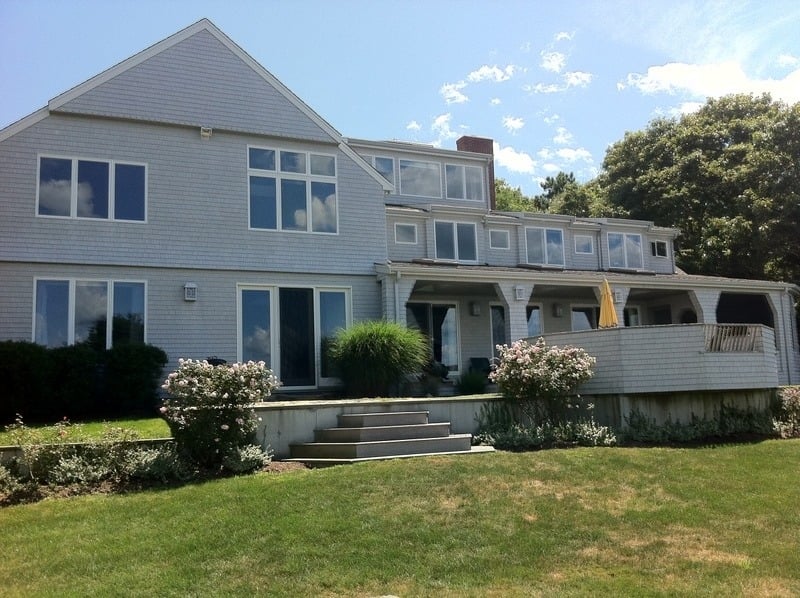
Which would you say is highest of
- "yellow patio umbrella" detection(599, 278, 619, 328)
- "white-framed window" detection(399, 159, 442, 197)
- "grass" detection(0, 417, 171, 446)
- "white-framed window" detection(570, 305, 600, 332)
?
"white-framed window" detection(399, 159, 442, 197)

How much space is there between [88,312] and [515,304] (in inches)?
380

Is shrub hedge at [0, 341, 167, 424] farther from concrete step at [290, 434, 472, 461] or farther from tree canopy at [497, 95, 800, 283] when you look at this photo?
tree canopy at [497, 95, 800, 283]

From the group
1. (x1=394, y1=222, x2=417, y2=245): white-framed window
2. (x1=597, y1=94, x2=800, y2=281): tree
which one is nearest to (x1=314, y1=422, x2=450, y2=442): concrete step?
(x1=394, y1=222, x2=417, y2=245): white-framed window

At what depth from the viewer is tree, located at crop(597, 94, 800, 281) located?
2645cm

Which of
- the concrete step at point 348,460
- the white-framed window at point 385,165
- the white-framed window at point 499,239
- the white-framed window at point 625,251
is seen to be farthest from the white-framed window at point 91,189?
the white-framed window at point 625,251

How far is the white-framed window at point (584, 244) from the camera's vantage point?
21844 millimetres

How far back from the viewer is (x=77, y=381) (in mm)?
12703

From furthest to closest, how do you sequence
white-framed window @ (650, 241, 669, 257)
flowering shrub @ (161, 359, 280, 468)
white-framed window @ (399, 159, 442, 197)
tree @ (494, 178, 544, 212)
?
1. tree @ (494, 178, 544, 212)
2. white-framed window @ (650, 241, 669, 257)
3. white-framed window @ (399, 159, 442, 197)
4. flowering shrub @ (161, 359, 280, 468)

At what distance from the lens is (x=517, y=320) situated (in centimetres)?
1720

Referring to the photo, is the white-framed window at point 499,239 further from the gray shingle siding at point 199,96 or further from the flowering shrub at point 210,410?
the flowering shrub at point 210,410

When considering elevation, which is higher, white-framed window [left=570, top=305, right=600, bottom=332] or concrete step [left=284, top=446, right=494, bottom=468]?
white-framed window [left=570, top=305, right=600, bottom=332]

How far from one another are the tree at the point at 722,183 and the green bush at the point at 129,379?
900 inches

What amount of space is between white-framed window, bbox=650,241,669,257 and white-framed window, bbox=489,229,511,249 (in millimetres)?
6142

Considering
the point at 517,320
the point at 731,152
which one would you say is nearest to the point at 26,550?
the point at 517,320
